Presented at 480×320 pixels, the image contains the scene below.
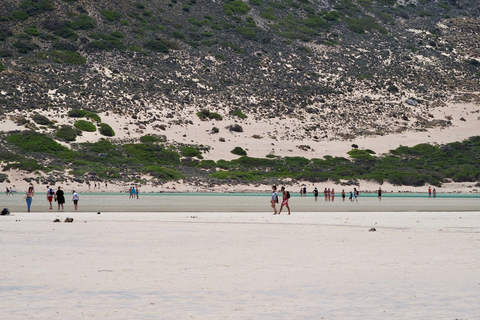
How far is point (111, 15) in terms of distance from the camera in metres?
114

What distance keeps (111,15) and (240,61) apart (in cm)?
2453

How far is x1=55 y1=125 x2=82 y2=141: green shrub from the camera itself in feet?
261

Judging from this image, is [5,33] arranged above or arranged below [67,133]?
above

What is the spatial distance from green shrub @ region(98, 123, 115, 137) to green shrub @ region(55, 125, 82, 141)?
123 inches

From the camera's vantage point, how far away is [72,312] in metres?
9.54

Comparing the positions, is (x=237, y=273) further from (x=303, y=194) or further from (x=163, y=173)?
(x=163, y=173)

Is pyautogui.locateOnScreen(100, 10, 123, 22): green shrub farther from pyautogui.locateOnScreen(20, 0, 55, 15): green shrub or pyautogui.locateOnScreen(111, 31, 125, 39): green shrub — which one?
pyautogui.locateOnScreen(20, 0, 55, 15): green shrub

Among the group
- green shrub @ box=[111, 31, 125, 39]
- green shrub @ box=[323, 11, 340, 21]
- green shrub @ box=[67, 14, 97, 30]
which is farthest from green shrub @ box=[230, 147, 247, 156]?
green shrub @ box=[323, 11, 340, 21]

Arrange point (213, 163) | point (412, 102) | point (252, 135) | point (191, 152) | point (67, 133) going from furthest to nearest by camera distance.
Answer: point (412, 102), point (252, 135), point (191, 152), point (67, 133), point (213, 163)

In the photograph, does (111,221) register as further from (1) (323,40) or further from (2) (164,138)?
(1) (323,40)

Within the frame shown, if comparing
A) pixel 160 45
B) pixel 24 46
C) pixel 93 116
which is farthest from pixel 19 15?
pixel 93 116

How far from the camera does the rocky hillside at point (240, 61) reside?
9619 centimetres

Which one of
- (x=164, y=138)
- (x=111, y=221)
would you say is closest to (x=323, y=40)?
(x=164, y=138)

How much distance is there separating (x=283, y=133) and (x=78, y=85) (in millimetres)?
31045
